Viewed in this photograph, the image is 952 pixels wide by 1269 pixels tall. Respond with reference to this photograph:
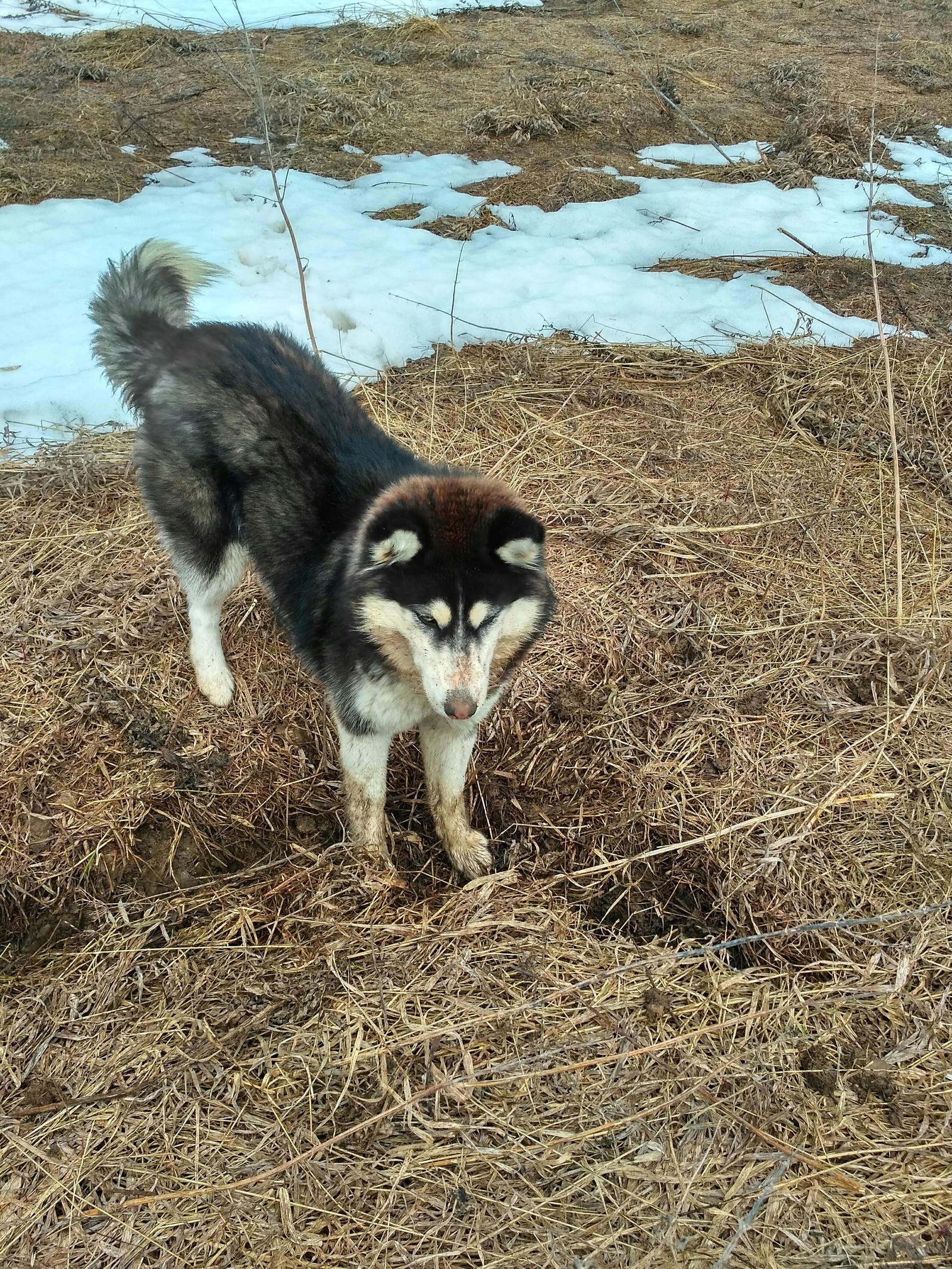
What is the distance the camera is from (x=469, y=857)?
383cm

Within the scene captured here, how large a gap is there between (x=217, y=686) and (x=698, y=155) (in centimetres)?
767

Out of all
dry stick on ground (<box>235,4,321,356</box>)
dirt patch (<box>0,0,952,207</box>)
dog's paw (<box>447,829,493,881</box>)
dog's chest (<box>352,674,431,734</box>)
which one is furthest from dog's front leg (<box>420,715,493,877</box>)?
dirt patch (<box>0,0,952,207</box>)

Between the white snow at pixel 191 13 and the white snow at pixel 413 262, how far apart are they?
4.46 metres

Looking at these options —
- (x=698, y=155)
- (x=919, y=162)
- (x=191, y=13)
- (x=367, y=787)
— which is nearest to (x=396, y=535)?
(x=367, y=787)

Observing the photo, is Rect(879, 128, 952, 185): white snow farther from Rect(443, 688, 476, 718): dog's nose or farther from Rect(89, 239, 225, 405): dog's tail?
Rect(443, 688, 476, 718): dog's nose

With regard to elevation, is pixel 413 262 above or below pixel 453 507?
below

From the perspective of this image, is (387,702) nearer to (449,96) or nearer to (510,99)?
(510,99)

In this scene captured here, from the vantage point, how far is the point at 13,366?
5.58 meters

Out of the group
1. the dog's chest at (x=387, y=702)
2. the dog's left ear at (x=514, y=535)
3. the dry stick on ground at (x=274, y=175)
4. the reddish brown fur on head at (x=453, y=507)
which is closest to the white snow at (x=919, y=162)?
the dry stick on ground at (x=274, y=175)

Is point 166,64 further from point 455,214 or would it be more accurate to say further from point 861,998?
point 861,998

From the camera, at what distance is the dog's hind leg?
389cm

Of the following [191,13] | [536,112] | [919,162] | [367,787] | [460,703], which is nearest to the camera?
[460,703]

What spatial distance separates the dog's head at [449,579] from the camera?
2.79m

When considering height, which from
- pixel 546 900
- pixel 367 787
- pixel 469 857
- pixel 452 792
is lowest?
pixel 469 857
